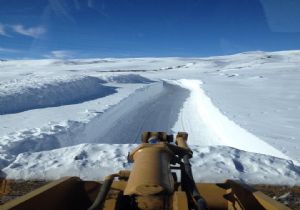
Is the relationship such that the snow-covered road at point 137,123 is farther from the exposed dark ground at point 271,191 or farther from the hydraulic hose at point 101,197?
the hydraulic hose at point 101,197

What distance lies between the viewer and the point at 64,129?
371 inches

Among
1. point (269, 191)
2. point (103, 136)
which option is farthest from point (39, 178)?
point (103, 136)

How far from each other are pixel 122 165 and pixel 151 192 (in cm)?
354

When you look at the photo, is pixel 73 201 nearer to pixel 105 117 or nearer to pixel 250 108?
pixel 105 117

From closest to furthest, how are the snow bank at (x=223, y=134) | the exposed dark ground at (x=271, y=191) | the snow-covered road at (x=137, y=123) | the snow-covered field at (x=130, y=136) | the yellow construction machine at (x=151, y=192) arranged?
the yellow construction machine at (x=151, y=192)
the exposed dark ground at (x=271, y=191)
the snow-covered field at (x=130, y=136)
the snow bank at (x=223, y=134)
the snow-covered road at (x=137, y=123)

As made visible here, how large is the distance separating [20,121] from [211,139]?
5.53m

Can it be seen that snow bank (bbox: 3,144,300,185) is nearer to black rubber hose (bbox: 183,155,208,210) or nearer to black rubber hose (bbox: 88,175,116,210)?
black rubber hose (bbox: 183,155,208,210)

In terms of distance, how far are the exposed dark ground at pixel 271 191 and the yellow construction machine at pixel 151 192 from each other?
136 cm

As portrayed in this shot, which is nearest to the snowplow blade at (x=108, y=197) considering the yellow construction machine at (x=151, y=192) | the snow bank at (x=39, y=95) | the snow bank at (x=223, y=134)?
the yellow construction machine at (x=151, y=192)

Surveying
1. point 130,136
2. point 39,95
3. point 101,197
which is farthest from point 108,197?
point 39,95

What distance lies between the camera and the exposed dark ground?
4.61m

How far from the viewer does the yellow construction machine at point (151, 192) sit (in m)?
2.43

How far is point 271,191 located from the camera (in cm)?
501

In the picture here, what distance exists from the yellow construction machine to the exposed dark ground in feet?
4.46
